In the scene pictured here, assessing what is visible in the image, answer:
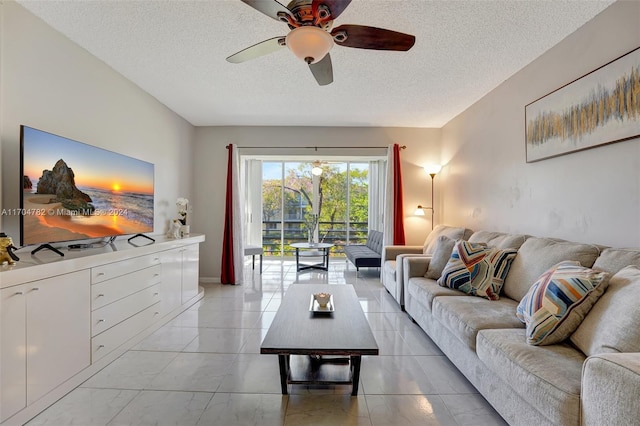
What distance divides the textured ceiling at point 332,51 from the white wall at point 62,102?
123mm

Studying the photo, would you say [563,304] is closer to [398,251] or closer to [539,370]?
[539,370]

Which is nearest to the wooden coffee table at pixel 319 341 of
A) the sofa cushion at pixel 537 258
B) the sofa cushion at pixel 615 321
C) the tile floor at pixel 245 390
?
the tile floor at pixel 245 390

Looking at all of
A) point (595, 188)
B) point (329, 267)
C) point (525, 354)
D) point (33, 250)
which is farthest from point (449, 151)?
point (33, 250)

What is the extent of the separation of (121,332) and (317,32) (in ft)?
8.81

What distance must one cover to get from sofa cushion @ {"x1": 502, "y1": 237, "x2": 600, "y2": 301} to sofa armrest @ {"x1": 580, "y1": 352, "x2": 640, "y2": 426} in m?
1.07

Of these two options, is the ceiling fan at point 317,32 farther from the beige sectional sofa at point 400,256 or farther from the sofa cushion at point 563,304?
the beige sectional sofa at point 400,256

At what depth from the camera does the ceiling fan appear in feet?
5.11

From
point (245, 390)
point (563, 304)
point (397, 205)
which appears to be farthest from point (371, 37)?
point (397, 205)

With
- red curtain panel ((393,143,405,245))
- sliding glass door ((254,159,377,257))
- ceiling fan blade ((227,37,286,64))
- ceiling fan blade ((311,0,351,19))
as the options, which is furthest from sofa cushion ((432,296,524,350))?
sliding glass door ((254,159,377,257))

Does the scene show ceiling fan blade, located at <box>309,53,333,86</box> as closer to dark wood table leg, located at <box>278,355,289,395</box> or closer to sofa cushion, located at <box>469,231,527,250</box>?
dark wood table leg, located at <box>278,355,289,395</box>

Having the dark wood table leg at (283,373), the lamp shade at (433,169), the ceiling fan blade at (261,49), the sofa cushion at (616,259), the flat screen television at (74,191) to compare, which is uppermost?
the ceiling fan blade at (261,49)

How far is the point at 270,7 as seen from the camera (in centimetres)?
156

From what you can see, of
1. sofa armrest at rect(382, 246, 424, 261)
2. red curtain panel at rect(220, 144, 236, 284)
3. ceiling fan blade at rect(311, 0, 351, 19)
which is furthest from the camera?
red curtain panel at rect(220, 144, 236, 284)

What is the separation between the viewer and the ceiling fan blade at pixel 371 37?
1.72m
